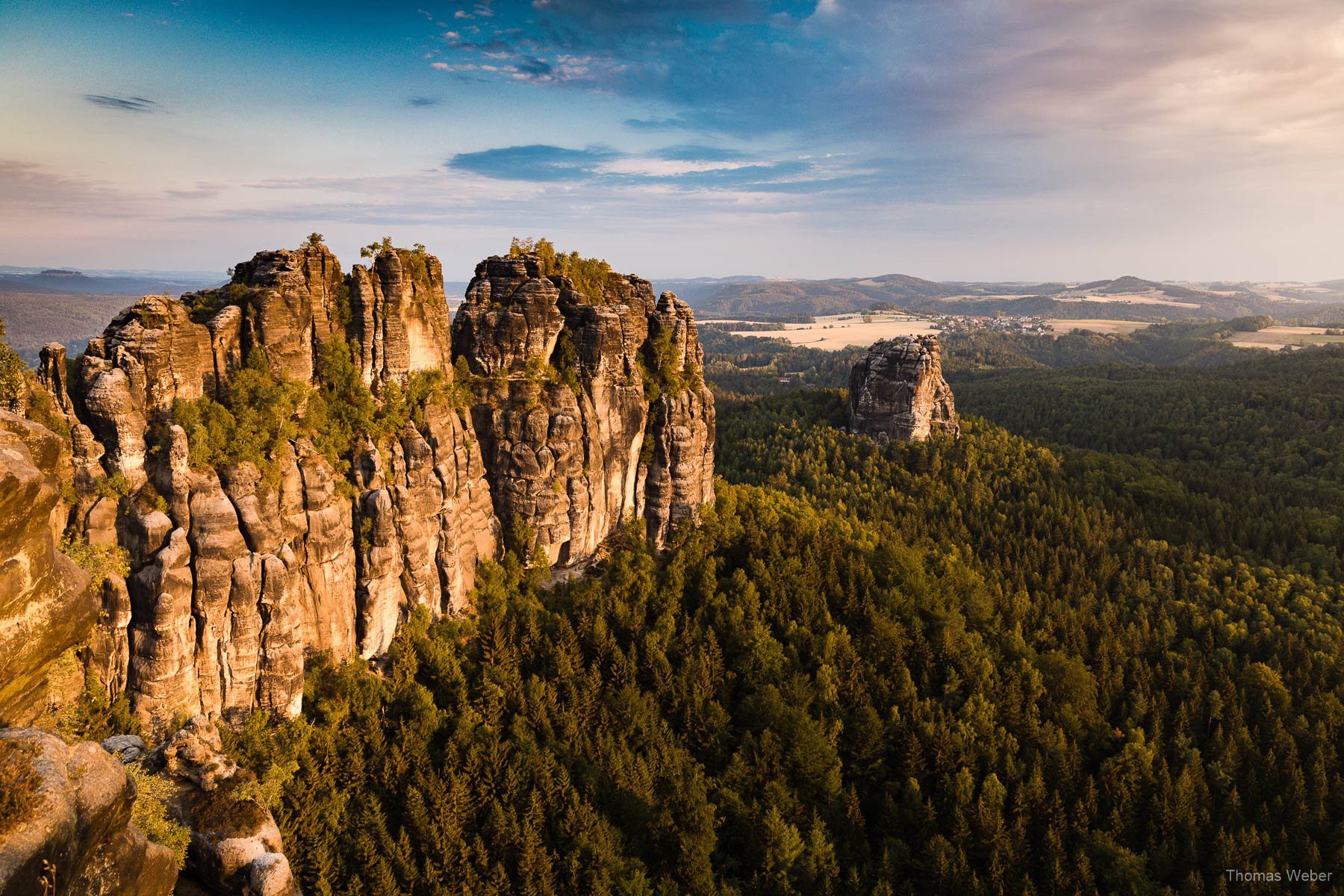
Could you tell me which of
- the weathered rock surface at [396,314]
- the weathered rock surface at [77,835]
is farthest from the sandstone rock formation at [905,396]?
the weathered rock surface at [77,835]

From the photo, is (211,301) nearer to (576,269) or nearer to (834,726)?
(576,269)

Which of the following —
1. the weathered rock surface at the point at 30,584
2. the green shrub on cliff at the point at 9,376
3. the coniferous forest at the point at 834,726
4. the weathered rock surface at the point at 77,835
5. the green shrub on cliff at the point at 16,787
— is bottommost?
the coniferous forest at the point at 834,726

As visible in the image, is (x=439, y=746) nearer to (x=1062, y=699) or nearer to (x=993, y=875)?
(x=993, y=875)

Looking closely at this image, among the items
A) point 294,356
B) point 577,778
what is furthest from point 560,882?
point 294,356

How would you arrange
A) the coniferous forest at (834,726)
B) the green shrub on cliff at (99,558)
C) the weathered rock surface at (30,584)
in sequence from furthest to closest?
the coniferous forest at (834,726), the green shrub on cliff at (99,558), the weathered rock surface at (30,584)

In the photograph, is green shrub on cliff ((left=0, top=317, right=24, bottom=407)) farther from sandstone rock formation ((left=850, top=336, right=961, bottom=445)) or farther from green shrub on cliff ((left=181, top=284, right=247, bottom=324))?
sandstone rock formation ((left=850, top=336, right=961, bottom=445))

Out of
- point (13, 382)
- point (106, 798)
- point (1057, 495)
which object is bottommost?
point (1057, 495)

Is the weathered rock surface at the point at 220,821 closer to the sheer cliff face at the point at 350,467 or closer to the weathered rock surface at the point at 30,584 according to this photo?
the sheer cliff face at the point at 350,467

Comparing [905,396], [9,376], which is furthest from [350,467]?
[905,396]
